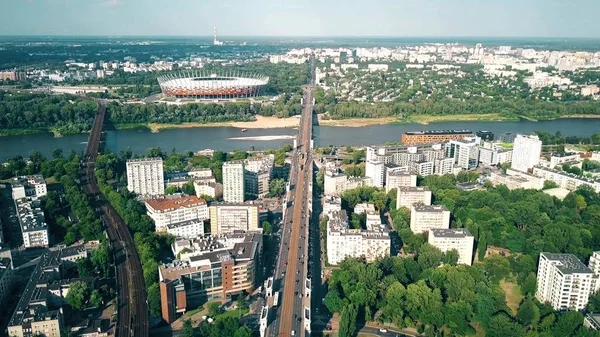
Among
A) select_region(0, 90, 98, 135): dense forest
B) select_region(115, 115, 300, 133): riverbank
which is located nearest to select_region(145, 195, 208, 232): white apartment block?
select_region(115, 115, 300, 133): riverbank

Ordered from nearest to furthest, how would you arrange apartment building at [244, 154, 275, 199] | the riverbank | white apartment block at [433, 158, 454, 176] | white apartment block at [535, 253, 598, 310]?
white apartment block at [535, 253, 598, 310] → apartment building at [244, 154, 275, 199] → white apartment block at [433, 158, 454, 176] → the riverbank

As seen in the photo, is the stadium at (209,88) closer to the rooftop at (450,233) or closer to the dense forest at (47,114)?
the dense forest at (47,114)

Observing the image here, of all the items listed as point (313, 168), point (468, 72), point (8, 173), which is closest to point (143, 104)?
point (8, 173)

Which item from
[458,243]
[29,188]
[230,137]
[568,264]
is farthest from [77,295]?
[230,137]

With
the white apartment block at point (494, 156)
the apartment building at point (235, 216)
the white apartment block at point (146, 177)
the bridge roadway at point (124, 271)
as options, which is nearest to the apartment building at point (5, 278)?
the bridge roadway at point (124, 271)

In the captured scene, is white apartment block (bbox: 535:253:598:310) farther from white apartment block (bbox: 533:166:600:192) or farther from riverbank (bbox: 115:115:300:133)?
riverbank (bbox: 115:115:300:133)

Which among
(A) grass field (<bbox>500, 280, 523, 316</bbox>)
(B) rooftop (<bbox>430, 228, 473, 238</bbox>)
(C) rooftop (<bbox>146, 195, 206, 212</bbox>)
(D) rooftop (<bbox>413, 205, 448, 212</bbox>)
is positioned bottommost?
(A) grass field (<bbox>500, 280, 523, 316</bbox>)
